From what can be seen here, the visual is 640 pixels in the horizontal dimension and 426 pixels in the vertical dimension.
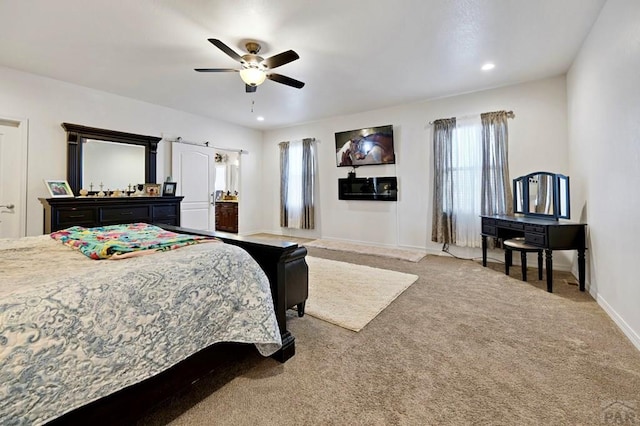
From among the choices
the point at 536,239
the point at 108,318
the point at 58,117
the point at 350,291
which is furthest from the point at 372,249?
the point at 58,117

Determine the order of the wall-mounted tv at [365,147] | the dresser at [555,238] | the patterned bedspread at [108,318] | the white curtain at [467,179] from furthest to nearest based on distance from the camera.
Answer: the wall-mounted tv at [365,147]
the white curtain at [467,179]
the dresser at [555,238]
the patterned bedspread at [108,318]

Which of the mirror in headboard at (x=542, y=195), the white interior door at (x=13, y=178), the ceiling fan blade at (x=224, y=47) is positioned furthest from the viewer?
the white interior door at (x=13, y=178)

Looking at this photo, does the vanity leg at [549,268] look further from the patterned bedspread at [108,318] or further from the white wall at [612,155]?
the patterned bedspread at [108,318]

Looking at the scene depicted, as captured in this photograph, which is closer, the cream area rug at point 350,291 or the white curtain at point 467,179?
the cream area rug at point 350,291

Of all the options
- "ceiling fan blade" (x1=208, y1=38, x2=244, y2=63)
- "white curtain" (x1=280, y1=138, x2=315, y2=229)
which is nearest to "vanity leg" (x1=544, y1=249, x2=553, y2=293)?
"ceiling fan blade" (x1=208, y1=38, x2=244, y2=63)

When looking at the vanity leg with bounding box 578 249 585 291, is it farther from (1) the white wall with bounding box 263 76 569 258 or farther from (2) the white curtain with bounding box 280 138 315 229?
(2) the white curtain with bounding box 280 138 315 229

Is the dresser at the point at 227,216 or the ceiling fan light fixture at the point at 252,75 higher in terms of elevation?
the ceiling fan light fixture at the point at 252,75

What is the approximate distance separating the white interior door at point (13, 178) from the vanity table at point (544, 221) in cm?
622

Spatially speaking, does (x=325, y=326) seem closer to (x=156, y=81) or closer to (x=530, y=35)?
(x=530, y=35)

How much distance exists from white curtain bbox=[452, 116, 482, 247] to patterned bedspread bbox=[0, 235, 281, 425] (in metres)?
3.79

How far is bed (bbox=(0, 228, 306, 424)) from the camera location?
877 millimetres

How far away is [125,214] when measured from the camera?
13.3ft

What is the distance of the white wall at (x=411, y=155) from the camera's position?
3779mm

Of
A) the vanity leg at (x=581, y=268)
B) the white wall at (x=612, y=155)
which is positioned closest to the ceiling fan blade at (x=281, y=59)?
the white wall at (x=612, y=155)
